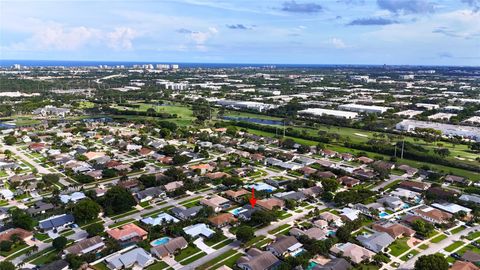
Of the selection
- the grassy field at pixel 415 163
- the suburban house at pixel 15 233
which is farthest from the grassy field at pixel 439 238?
the suburban house at pixel 15 233

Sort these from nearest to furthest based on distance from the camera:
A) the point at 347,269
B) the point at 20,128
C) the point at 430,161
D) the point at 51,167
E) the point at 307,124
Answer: the point at 347,269
the point at 51,167
the point at 430,161
the point at 20,128
the point at 307,124

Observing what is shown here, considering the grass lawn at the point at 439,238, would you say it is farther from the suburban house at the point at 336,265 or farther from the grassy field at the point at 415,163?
the grassy field at the point at 415,163

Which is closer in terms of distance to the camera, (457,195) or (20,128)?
(457,195)

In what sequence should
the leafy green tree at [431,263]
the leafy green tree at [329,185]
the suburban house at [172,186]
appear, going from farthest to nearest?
the suburban house at [172,186] < the leafy green tree at [329,185] < the leafy green tree at [431,263]

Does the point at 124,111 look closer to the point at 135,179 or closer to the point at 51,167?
the point at 51,167

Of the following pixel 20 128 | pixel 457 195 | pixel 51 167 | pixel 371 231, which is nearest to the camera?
pixel 371 231

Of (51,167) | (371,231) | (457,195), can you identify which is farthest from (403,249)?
(51,167)

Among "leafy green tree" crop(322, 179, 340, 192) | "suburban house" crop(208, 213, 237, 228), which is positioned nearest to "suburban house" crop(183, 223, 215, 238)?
"suburban house" crop(208, 213, 237, 228)
